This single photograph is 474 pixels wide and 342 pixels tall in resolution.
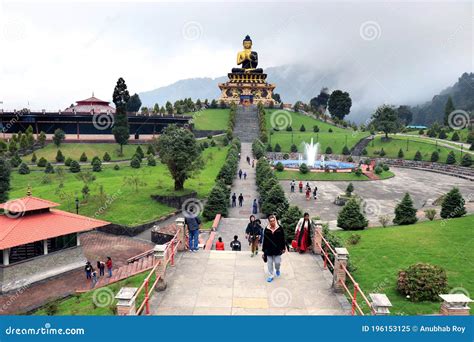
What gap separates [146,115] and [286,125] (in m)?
29.3

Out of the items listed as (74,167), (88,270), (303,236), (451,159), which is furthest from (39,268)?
(451,159)

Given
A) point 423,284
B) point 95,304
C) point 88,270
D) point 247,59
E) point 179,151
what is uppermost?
point 247,59

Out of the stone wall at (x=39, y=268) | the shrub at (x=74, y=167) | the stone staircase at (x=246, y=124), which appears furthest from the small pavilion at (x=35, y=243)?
the stone staircase at (x=246, y=124)

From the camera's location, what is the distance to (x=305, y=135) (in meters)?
70.5

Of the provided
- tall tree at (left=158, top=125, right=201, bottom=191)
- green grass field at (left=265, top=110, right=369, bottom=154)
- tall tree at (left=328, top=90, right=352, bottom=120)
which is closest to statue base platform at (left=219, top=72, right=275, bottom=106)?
green grass field at (left=265, top=110, right=369, bottom=154)

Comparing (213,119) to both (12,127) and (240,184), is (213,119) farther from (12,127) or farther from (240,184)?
(240,184)

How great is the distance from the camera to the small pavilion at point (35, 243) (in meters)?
18.6

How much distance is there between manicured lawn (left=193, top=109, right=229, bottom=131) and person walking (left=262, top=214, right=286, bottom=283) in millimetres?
63268

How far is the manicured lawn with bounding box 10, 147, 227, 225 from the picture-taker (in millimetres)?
29734

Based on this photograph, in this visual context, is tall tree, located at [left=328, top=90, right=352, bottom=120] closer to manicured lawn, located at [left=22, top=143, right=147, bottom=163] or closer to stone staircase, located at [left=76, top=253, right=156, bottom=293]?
manicured lawn, located at [left=22, top=143, right=147, bottom=163]

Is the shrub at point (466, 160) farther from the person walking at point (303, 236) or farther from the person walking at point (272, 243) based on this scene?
the person walking at point (272, 243)

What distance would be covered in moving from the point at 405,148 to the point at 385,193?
94.8 feet

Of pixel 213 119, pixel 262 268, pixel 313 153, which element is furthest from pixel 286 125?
pixel 262 268

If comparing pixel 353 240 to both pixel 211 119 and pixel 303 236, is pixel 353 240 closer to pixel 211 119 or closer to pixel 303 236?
pixel 303 236
